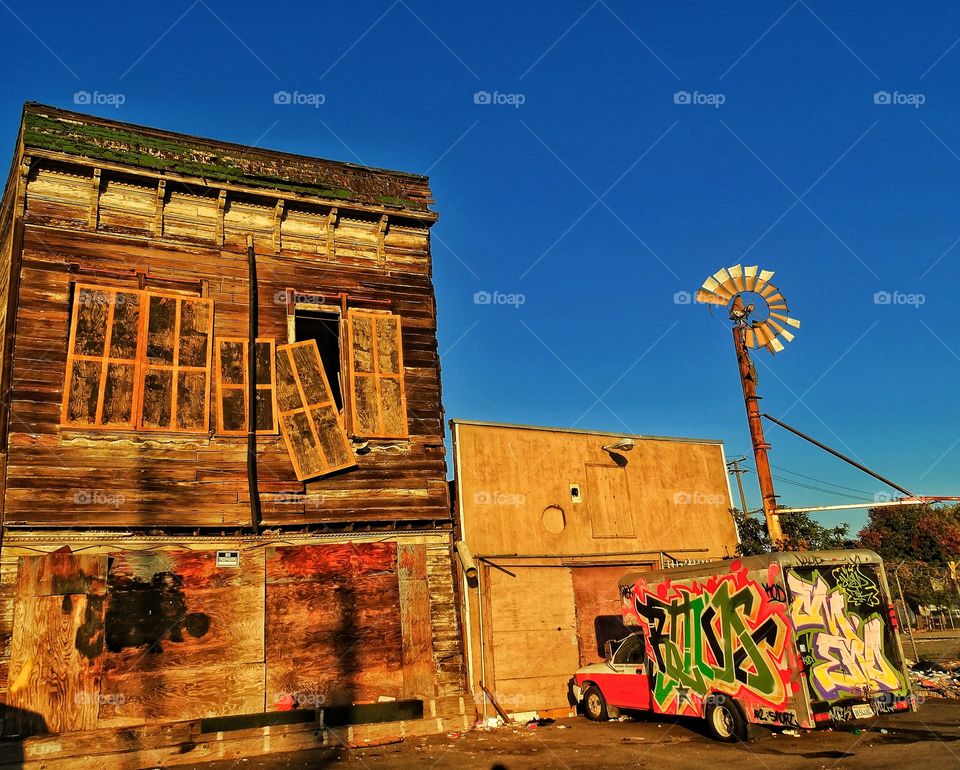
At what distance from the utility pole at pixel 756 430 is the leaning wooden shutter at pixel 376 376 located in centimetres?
783

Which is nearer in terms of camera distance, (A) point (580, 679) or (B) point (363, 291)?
(A) point (580, 679)

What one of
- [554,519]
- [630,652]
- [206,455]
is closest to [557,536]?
[554,519]

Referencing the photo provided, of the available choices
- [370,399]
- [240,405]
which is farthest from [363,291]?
[240,405]

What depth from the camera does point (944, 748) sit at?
917cm

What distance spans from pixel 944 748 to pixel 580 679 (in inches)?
270

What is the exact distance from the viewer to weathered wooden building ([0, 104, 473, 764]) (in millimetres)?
11508

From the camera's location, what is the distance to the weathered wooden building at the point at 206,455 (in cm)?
1151

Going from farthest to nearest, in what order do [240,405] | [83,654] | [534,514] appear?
[534,514] → [240,405] → [83,654]

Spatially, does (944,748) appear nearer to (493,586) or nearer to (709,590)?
(709,590)

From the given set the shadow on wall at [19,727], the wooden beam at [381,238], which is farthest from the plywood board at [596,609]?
the shadow on wall at [19,727]

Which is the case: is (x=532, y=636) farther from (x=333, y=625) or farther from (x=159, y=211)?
(x=159, y=211)

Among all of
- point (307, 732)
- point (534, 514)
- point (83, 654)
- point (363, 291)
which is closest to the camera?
point (83, 654)

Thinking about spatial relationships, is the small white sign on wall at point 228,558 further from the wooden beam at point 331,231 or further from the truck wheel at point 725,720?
the truck wheel at point 725,720

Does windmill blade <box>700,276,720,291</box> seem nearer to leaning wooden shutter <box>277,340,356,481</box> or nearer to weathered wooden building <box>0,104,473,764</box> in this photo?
weathered wooden building <box>0,104,473,764</box>
